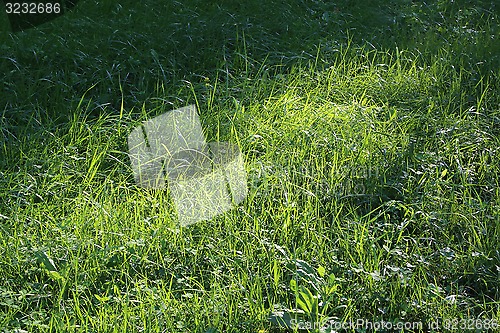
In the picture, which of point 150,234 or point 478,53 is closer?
point 150,234

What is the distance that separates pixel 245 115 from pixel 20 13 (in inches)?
89.5

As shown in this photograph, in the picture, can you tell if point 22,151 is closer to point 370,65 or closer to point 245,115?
point 245,115

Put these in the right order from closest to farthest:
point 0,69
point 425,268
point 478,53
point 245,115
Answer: point 425,268, point 245,115, point 0,69, point 478,53

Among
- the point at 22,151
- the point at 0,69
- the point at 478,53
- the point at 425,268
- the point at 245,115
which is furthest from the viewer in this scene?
the point at 478,53

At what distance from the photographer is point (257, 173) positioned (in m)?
3.43

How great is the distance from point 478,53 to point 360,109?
4.69 ft

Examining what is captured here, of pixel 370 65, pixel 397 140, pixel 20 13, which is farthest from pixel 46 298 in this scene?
pixel 20 13

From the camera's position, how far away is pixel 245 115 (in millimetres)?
3916

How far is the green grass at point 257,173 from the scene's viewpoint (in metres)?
2.66

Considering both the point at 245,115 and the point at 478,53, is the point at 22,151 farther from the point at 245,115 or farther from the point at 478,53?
the point at 478,53

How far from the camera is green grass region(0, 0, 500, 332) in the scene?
266 centimetres

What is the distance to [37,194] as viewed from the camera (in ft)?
10.5

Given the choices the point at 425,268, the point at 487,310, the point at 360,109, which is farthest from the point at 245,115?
the point at 487,310

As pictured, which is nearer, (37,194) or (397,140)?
(37,194)
